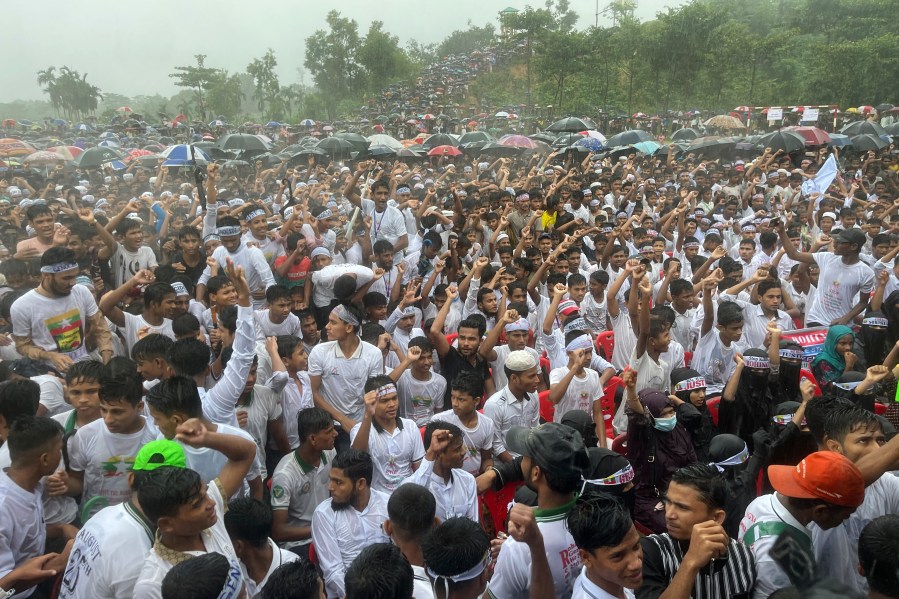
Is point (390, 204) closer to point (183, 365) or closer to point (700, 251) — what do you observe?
point (700, 251)

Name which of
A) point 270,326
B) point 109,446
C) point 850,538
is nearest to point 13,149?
point 270,326

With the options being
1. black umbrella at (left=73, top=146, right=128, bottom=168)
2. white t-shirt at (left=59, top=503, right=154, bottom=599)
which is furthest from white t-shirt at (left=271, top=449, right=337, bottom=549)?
black umbrella at (left=73, top=146, right=128, bottom=168)

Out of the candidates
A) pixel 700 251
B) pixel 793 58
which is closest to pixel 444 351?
pixel 700 251

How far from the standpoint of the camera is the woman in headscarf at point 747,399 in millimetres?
4973

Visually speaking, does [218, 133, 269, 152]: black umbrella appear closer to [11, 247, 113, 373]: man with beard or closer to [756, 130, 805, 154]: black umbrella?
[11, 247, 113, 373]: man with beard

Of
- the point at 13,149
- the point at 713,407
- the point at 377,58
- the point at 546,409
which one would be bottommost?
the point at 713,407

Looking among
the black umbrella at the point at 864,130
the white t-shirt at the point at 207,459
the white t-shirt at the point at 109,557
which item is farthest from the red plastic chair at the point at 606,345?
the black umbrella at the point at 864,130

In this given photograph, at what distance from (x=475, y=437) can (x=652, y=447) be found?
1.19m

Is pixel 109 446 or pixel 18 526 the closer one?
pixel 18 526

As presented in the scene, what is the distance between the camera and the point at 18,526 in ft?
9.82

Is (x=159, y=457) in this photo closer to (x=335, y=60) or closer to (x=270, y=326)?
(x=270, y=326)

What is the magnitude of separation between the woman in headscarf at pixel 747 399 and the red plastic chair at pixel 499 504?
184 cm

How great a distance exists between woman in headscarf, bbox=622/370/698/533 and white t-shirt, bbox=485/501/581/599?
4.85ft

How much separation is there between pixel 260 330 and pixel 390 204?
394cm
